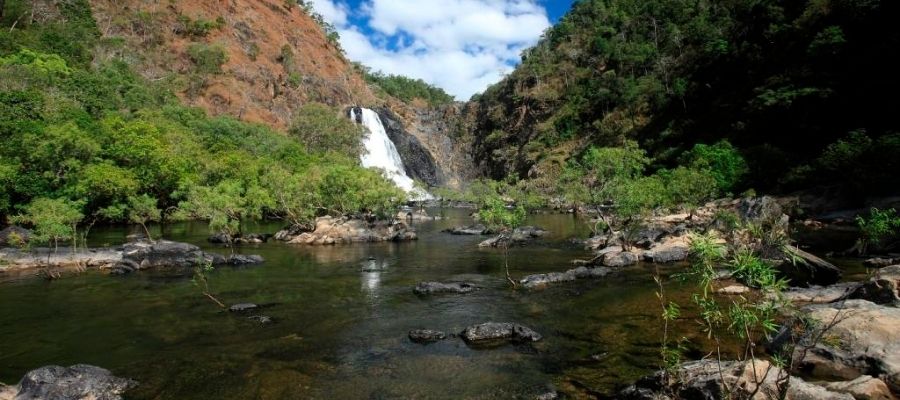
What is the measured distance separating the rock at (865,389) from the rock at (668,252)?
18806 millimetres

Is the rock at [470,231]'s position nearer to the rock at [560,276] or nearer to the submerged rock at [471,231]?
the submerged rock at [471,231]

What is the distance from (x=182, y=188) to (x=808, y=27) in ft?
267

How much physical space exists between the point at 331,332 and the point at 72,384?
7.51 meters

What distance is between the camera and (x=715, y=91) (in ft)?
277

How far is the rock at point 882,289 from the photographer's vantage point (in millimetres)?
15359

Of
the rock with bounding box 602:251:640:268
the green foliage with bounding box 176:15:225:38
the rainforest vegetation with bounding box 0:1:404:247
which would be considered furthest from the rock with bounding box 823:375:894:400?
the green foliage with bounding box 176:15:225:38

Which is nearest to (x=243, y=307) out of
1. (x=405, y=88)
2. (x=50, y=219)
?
(x=50, y=219)

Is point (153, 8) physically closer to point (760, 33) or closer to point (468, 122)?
point (468, 122)

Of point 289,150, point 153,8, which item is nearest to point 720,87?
point 289,150

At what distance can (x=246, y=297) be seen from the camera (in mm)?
23047

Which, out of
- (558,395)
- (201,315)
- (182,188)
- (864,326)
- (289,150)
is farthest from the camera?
(289,150)

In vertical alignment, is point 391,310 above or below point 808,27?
below

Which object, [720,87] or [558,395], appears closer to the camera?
[558,395]

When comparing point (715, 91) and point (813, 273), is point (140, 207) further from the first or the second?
point (715, 91)
